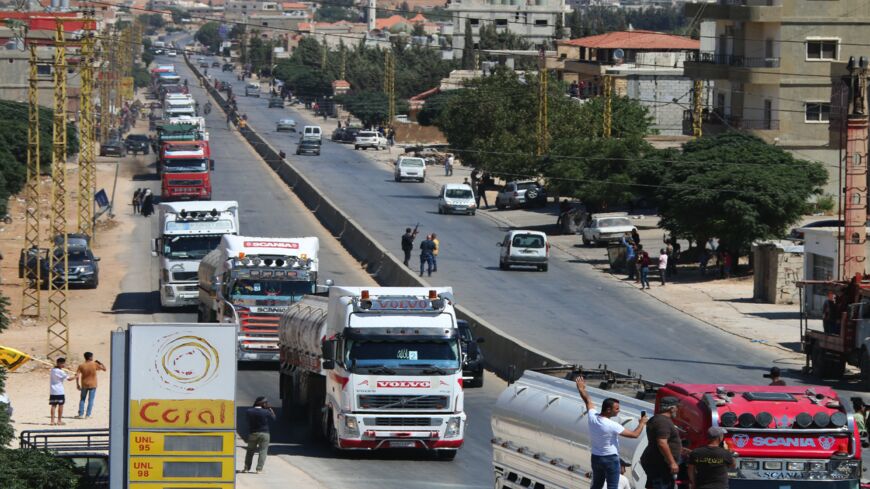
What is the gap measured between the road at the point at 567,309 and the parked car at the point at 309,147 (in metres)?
28.2

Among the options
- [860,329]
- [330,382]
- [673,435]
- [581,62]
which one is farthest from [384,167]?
[673,435]

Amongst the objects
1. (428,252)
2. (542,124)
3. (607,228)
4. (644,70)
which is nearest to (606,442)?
(428,252)

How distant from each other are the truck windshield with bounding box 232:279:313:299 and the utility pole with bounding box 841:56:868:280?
13422 millimetres

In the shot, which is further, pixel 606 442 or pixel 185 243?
pixel 185 243

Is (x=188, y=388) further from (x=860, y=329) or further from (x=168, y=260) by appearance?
(x=168, y=260)

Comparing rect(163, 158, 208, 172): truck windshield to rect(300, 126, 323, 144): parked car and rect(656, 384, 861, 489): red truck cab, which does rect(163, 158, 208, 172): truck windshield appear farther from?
rect(656, 384, 861, 489): red truck cab

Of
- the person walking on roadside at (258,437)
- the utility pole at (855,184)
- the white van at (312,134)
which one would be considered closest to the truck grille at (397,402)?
the person walking on roadside at (258,437)

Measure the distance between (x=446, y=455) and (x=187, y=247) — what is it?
20.8 metres

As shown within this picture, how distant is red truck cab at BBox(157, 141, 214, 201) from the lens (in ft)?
246

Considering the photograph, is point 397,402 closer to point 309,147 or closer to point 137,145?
point 309,147

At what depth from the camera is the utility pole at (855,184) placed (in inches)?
1599

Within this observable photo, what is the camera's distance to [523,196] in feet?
263

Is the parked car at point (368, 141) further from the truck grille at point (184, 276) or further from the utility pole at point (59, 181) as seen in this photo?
the truck grille at point (184, 276)

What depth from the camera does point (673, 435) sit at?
16.5 metres
